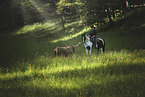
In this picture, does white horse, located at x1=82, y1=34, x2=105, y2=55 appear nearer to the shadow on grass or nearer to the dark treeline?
the shadow on grass

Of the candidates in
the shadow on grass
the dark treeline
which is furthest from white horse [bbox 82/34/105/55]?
the dark treeline

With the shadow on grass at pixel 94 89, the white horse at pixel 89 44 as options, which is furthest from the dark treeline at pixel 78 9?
the shadow on grass at pixel 94 89

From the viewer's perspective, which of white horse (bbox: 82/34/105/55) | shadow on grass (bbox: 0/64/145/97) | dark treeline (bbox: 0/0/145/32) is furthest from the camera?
dark treeline (bbox: 0/0/145/32)

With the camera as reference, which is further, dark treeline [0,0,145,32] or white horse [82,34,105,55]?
dark treeline [0,0,145,32]

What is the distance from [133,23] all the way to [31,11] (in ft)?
68.4

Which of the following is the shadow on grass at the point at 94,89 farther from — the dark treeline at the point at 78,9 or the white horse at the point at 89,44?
the dark treeline at the point at 78,9

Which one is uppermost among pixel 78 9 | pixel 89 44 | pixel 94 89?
pixel 94 89

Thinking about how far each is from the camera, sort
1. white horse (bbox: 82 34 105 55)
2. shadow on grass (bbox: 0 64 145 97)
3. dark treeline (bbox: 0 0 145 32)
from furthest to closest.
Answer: dark treeline (bbox: 0 0 145 32) < white horse (bbox: 82 34 105 55) < shadow on grass (bbox: 0 64 145 97)

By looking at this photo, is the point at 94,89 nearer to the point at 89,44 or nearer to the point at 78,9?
the point at 89,44

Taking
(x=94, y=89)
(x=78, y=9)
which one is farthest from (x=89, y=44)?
(x=78, y=9)

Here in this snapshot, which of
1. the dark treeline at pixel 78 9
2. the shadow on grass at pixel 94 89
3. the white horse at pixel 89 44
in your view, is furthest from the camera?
the dark treeline at pixel 78 9

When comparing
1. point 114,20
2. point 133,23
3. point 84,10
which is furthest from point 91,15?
point 133,23

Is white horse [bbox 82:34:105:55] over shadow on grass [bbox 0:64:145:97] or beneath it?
beneath

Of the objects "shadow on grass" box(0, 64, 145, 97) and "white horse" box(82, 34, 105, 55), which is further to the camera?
"white horse" box(82, 34, 105, 55)
